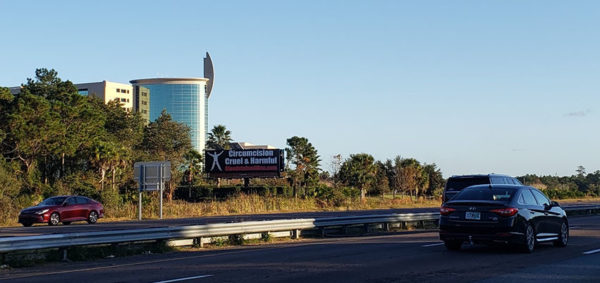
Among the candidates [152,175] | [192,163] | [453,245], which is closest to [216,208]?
[152,175]

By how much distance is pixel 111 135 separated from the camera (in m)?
66.6

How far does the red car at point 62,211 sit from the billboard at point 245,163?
3179cm

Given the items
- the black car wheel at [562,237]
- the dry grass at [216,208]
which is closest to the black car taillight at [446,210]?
the black car wheel at [562,237]

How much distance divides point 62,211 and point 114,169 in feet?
85.8

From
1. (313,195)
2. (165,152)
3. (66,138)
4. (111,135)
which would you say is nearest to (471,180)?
(313,195)

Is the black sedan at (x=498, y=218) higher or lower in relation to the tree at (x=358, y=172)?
lower

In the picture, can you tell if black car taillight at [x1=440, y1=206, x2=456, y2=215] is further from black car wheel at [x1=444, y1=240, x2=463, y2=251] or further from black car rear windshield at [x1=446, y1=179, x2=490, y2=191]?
black car rear windshield at [x1=446, y1=179, x2=490, y2=191]

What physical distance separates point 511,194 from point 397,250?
290 cm

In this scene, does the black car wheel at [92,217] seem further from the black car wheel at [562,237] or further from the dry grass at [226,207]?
the black car wheel at [562,237]

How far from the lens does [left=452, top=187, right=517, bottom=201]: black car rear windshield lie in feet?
45.0

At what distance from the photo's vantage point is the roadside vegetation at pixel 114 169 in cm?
4097

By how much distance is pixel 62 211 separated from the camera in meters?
28.6

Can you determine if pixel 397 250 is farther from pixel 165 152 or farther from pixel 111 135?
pixel 165 152

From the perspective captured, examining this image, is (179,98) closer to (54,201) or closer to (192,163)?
(192,163)
